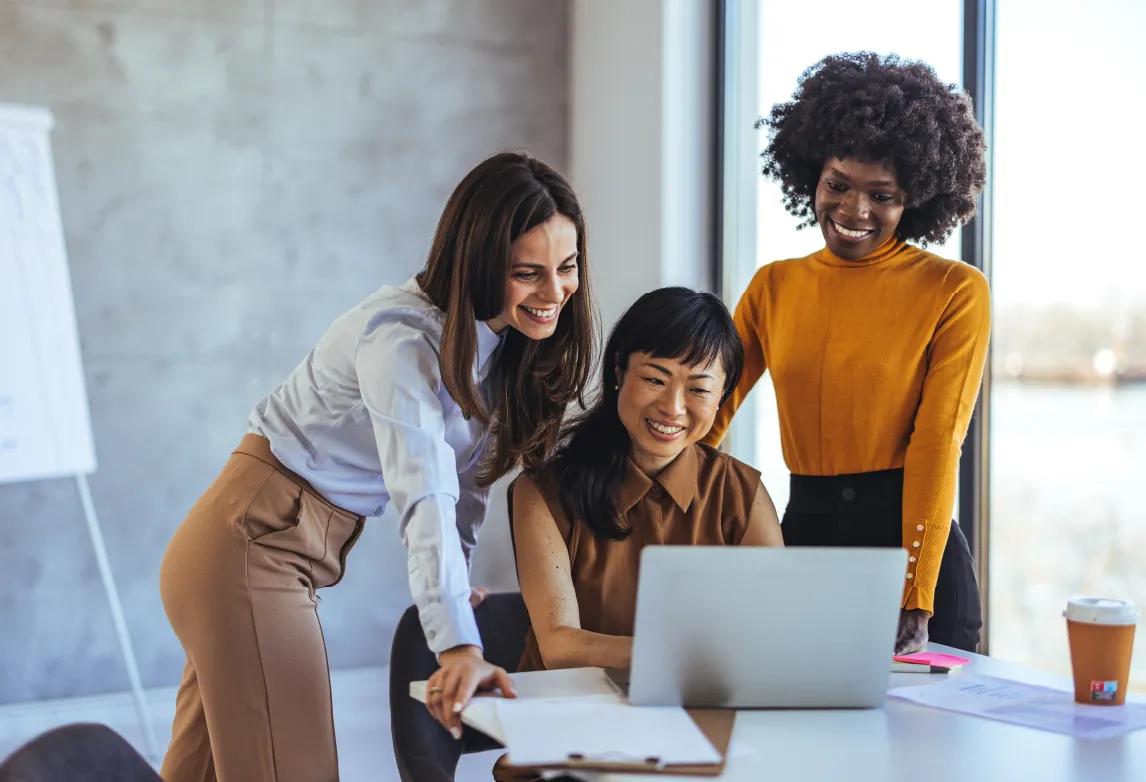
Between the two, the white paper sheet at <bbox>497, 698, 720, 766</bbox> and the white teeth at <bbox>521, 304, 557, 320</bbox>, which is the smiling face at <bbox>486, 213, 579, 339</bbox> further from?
the white paper sheet at <bbox>497, 698, 720, 766</bbox>

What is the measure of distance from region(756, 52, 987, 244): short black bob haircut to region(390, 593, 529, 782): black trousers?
0.86 m

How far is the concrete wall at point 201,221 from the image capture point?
3.46 metres

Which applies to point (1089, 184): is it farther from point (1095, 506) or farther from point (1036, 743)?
point (1036, 743)

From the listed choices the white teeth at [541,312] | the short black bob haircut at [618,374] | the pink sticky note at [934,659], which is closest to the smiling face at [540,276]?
the white teeth at [541,312]

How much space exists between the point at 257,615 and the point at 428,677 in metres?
0.32

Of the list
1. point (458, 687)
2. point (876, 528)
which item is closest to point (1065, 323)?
point (876, 528)

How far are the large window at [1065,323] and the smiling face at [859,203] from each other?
0.64 m

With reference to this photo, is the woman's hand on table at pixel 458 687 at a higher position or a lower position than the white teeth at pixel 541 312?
lower

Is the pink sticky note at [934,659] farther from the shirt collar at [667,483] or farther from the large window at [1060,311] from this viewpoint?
the large window at [1060,311]

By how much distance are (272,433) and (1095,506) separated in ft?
5.05

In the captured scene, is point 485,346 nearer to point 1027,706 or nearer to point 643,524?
point 643,524

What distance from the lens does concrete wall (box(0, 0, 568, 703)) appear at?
346cm

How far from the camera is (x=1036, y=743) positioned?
1.19m

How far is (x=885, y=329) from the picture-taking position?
1.82 meters
